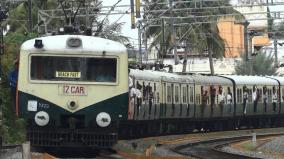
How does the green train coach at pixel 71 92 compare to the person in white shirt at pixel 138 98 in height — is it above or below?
A: above

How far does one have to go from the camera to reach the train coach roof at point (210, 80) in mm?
33875

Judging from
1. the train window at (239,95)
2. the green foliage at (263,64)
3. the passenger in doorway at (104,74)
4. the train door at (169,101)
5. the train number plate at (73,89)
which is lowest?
the green foliage at (263,64)

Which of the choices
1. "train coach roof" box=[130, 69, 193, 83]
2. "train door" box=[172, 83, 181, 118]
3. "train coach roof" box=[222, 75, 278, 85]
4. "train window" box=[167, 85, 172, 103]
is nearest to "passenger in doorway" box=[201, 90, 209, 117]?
"train coach roof" box=[130, 69, 193, 83]

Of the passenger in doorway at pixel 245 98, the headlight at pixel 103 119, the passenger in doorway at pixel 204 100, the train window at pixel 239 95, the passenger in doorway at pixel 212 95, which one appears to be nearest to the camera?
the headlight at pixel 103 119

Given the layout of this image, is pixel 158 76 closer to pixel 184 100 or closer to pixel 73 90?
pixel 184 100

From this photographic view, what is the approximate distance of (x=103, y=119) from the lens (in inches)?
648

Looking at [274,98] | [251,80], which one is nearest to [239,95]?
[251,80]

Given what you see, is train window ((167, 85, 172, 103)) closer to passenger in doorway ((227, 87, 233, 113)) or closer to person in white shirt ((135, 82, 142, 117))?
person in white shirt ((135, 82, 142, 117))

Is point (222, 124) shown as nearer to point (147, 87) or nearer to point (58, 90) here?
point (147, 87)

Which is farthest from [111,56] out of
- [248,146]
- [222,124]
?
[222,124]

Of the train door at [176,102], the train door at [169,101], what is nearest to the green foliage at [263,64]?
the train door at [176,102]

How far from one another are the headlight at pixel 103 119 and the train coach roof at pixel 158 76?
7.15m

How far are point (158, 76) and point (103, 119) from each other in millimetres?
12072

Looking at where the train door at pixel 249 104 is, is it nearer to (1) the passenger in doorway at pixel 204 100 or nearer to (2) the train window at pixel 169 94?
(1) the passenger in doorway at pixel 204 100
